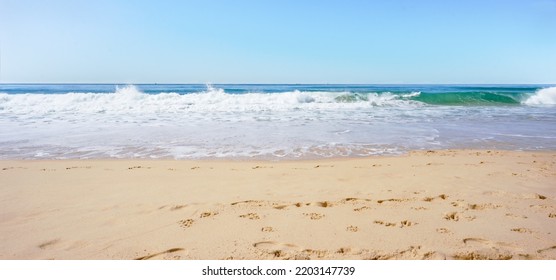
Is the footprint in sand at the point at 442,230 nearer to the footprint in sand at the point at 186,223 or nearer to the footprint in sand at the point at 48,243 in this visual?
the footprint in sand at the point at 186,223

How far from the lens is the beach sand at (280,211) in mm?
2846

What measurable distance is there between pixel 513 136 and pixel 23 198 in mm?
11296

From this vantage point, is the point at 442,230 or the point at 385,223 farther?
the point at 385,223

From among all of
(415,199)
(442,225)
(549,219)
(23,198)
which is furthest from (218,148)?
(549,219)

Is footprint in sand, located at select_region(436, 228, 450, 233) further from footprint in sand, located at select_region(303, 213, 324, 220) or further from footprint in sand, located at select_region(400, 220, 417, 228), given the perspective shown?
footprint in sand, located at select_region(303, 213, 324, 220)

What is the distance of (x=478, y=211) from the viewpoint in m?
3.64

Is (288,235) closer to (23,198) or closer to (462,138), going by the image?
(23,198)

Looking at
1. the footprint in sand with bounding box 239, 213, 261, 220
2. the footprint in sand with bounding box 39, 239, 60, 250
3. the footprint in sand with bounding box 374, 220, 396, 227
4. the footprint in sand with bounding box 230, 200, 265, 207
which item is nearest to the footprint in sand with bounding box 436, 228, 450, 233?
the footprint in sand with bounding box 374, 220, 396, 227

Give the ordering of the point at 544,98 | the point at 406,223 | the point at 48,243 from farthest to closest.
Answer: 1. the point at 544,98
2. the point at 406,223
3. the point at 48,243

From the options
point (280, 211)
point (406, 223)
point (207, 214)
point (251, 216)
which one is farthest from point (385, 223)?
point (207, 214)

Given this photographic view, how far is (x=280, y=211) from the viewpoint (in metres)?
3.67

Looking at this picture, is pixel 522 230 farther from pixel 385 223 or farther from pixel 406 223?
pixel 385 223

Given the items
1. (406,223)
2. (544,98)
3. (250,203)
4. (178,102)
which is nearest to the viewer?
(406,223)
